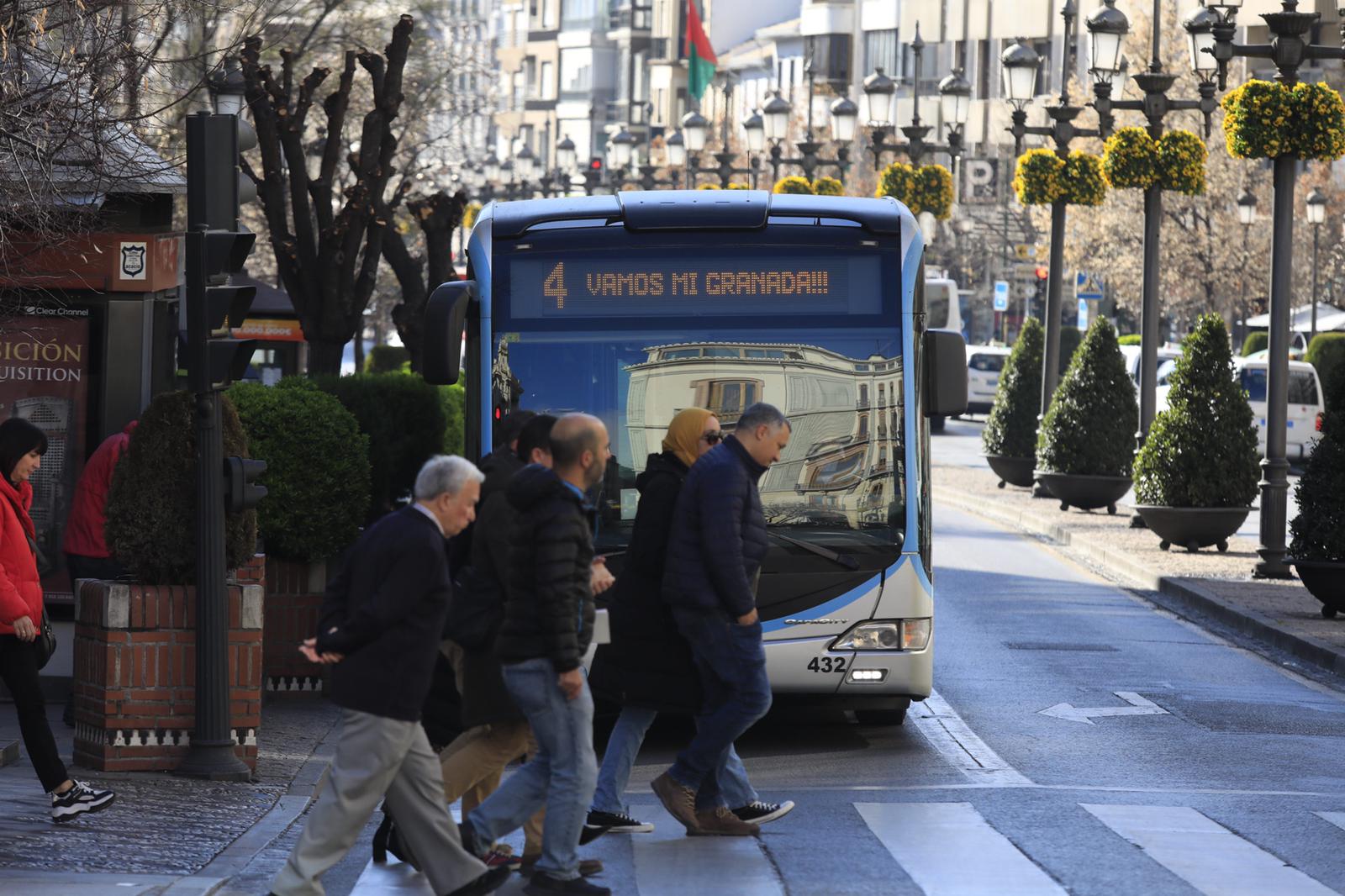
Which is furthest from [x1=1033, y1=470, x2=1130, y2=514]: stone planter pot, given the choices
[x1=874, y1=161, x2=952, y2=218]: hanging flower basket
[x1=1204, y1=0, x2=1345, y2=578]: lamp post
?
[x1=874, y1=161, x2=952, y2=218]: hanging flower basket

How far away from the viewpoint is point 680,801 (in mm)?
9000

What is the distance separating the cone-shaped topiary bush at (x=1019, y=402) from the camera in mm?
31344

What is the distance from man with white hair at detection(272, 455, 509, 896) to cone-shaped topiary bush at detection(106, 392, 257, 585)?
10.9 feet

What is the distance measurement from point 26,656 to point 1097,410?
19474mm

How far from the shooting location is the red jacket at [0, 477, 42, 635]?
9.11m

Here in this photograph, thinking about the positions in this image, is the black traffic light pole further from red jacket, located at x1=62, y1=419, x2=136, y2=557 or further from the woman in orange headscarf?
the woman in orange headscarf

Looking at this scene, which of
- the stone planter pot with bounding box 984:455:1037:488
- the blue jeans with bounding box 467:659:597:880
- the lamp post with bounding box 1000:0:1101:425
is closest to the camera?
the blue jeans with bounding box 467:659:597:880

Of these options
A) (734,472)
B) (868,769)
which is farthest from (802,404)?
(734,472)

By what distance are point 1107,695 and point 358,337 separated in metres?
34.7

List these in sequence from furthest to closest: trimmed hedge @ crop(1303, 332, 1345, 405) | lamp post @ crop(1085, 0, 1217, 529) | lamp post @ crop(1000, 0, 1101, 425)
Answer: trimmed hedge @ crop(1303, 332, 1345, 405) < lamp post @ crop(1000, 0, 1101, 425) < lamp post @ crop(1085, 0, 1217, 529)

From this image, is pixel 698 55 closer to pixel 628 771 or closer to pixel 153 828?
pixel 628 771

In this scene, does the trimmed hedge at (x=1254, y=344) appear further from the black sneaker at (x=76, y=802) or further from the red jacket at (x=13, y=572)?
the black sneaker at (x=76, y=802)

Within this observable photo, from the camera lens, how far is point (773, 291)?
38.0 feet

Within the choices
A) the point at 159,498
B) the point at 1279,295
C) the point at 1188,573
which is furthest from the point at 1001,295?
the point at 159,498
